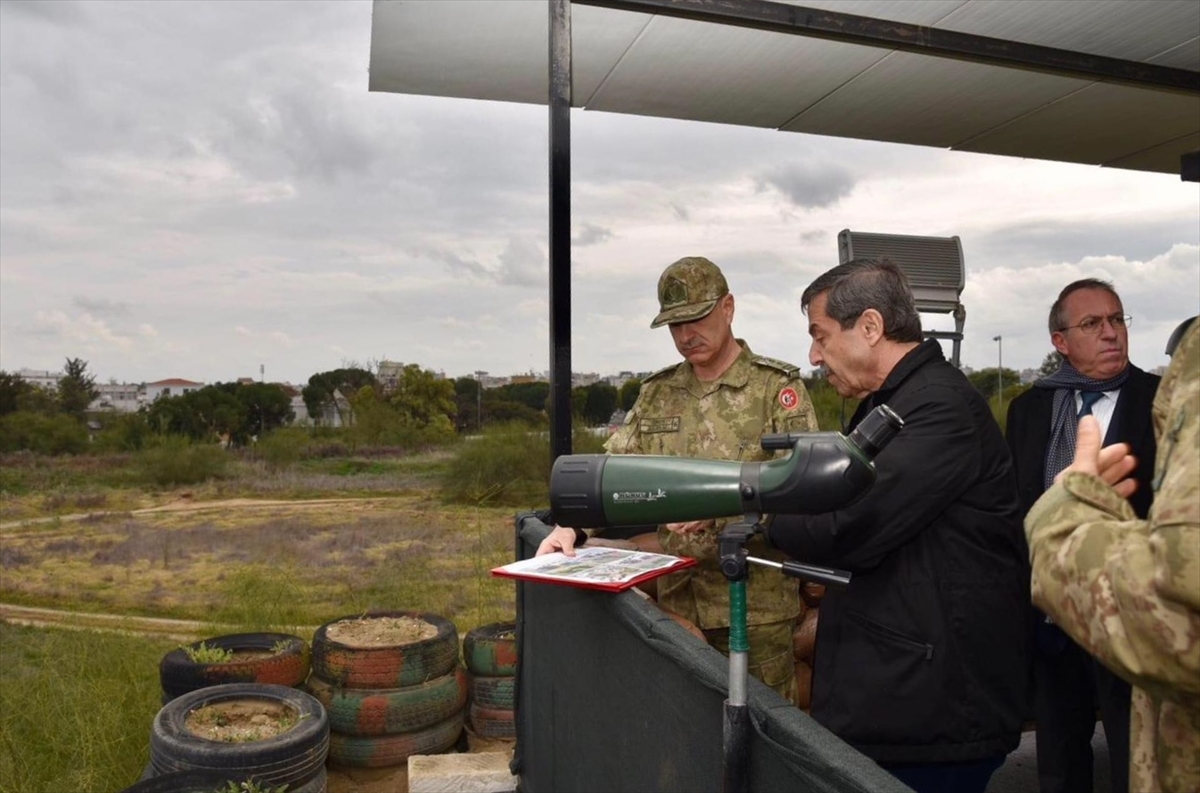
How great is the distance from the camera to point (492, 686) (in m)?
3.79

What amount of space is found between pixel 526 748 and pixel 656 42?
2.62m

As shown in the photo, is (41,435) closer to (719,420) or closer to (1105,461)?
(719,420)

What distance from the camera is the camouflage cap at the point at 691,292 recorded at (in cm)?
250

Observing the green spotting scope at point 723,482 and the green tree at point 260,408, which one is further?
the green tree at point 260,408

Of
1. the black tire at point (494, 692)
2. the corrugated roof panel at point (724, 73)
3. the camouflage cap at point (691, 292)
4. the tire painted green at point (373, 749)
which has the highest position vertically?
the corrugated roof panel at point (724, 73)

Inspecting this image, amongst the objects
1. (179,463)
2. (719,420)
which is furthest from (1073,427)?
(179,463)

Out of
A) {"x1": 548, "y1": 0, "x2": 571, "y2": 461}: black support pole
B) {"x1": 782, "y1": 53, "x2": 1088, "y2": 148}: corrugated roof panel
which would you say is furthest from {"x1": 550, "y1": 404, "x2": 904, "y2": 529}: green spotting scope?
{"x1": 782, "y1": 53, "x2": 1088, "y2": 148}: corrugated roof panel

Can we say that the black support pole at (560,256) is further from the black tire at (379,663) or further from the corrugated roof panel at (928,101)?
the corrugated roof panel at (928,101)

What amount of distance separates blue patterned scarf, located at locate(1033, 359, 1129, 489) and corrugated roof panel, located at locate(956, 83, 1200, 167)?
2.03 m

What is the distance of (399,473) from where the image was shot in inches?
902

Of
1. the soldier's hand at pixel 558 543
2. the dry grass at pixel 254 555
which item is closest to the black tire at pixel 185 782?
the soldier's hand at pixel 558 543

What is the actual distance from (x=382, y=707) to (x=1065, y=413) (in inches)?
105

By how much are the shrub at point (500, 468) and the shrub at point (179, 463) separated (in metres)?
6.89

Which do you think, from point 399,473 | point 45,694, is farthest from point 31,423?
point 45,694
